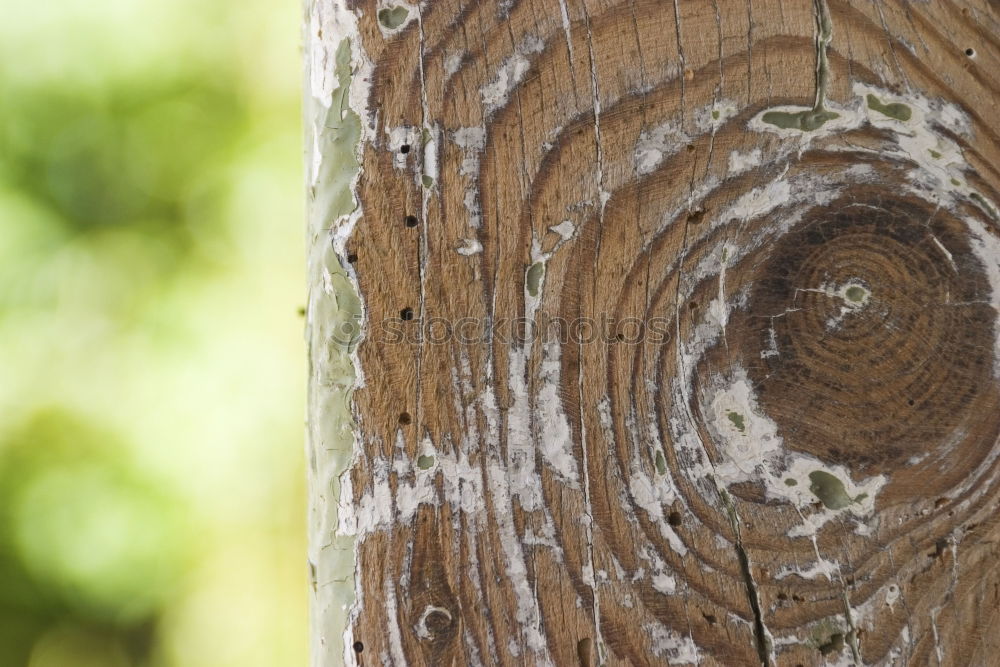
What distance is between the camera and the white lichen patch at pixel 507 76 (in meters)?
0.69

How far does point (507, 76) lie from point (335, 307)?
229 millimetres

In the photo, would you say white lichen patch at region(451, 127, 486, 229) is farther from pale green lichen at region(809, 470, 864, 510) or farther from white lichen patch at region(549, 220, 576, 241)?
pale green lichen at region(809, 470, 864, 510)

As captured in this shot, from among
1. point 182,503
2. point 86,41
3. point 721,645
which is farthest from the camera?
point 86,41

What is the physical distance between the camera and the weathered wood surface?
2.23ft

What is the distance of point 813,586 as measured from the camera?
686 mm

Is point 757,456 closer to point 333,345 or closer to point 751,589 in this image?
point 751,589

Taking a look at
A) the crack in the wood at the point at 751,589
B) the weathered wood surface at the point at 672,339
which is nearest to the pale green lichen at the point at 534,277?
the weathered wood surface at the point at 672,339

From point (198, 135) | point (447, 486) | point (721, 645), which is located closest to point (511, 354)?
point (447, 486)

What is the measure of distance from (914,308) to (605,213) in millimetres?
257

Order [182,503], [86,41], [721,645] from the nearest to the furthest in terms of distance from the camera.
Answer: [721,645], [182,503], [86,41]

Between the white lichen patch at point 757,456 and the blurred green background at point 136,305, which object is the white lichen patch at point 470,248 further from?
the blurred green background at point 136,305

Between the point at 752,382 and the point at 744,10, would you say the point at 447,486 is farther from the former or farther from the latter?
the point at 744,10

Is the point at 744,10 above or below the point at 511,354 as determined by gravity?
above

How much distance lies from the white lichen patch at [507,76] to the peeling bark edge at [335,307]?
0.10m
